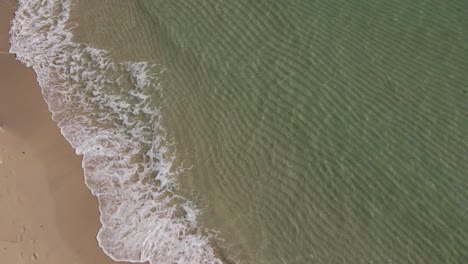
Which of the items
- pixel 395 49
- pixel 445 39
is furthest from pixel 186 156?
pixel 445 39

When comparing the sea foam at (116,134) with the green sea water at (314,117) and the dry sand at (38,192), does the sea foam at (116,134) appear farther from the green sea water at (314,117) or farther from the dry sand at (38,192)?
the green sea water at (314,117)

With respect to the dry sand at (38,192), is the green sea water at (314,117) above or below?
above

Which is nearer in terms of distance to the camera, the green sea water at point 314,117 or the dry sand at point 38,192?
the dry sand at point 38,192

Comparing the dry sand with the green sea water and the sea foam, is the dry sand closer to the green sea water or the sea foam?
the sea foam

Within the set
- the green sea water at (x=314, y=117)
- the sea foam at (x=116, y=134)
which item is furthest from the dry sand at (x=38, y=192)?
the green sea water at (x=314, y=117)

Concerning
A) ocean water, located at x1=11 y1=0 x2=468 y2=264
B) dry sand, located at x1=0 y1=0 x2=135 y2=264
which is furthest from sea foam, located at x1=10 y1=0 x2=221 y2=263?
dry sand, located at x1=0 y1=0 x2=135 y2=264

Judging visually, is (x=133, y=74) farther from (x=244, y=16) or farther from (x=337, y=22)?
(x=337, y=22)
